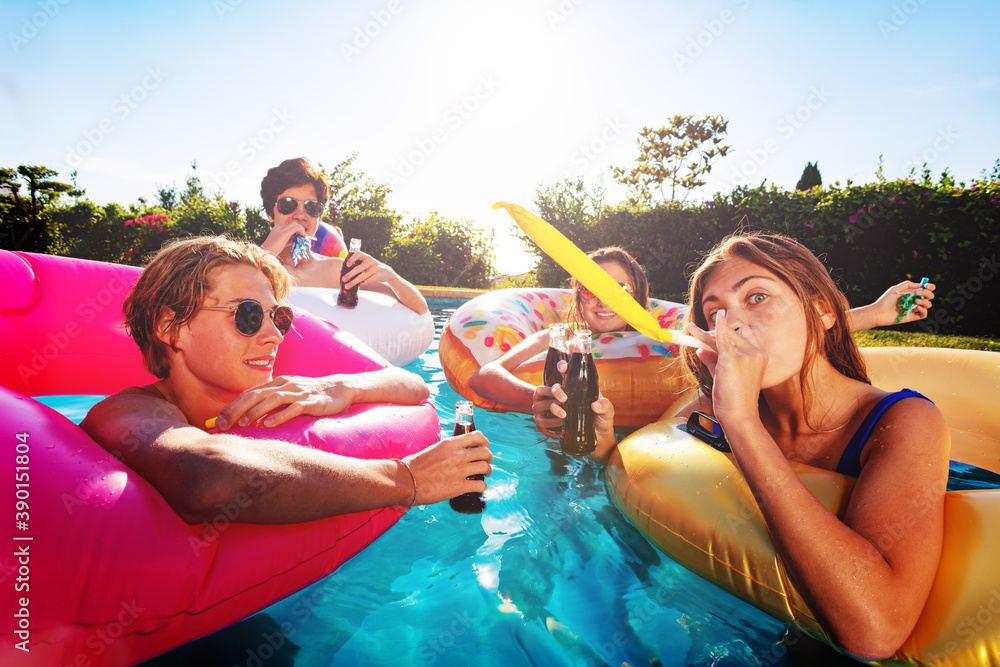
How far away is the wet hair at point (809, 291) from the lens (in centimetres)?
184

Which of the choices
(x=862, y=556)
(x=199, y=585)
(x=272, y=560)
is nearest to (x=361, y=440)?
(x=272, y=560)

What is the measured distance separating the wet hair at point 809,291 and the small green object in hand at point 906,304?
149 cm

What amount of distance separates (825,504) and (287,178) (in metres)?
4.58

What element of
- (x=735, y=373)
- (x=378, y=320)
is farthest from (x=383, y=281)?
(x=735, y=373)

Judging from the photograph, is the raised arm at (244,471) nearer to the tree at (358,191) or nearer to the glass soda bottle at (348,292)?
the glass soda bottle at (348,292)

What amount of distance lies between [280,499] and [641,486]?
142 cm

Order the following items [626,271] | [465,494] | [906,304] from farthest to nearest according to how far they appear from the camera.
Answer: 1. [626,271]
2. [906,304]
3. [465,494]

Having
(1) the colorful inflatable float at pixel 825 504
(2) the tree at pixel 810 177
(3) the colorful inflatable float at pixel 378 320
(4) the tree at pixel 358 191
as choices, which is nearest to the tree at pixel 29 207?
(4) the tree at pixel 358 191

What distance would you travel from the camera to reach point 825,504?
1551mm

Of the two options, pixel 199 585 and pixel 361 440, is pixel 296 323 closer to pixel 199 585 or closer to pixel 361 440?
pixel 361 440

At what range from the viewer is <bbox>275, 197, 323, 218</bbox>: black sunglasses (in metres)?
4.39

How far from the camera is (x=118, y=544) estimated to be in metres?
1.20

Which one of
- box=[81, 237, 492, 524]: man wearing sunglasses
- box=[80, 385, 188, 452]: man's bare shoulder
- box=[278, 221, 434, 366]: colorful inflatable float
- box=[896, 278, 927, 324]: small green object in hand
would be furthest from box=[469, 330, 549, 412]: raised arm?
box=[896, 278, 927, 324]: small green object in hand

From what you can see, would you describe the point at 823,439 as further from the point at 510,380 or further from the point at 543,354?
the point at 543,354
